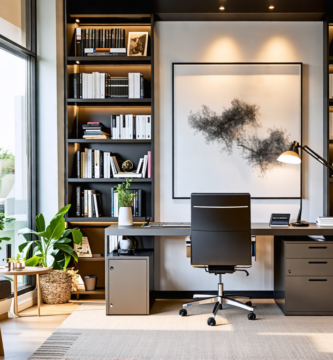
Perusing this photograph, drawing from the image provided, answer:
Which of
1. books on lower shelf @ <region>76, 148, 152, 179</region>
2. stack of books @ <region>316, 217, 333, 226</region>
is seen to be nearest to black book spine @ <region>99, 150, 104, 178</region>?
books on lower shelf @ <region>76, 148, 152, 179</region>

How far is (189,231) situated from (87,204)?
1192mm

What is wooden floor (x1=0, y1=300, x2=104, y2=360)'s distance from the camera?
305 cm

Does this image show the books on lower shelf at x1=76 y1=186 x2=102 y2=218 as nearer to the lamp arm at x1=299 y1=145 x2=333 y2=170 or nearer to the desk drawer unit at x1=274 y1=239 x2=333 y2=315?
the desk drawer unit at x1=274 y1=239 x2=333 y2=315

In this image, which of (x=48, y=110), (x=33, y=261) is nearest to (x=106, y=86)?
(x=48, y=110)

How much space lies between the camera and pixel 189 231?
12.8 ft

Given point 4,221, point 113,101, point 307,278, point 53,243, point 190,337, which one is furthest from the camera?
point 113,101

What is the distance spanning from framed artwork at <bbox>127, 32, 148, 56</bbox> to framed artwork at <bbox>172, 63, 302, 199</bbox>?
1.76 ft

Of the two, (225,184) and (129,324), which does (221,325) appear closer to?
(129,324)

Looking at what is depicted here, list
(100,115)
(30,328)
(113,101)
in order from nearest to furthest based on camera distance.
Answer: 1. (30,328)
2. (113,101)
3. (100,115)

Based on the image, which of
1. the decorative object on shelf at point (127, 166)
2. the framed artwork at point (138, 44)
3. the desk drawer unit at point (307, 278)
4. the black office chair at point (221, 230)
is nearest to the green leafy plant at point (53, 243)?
the decorative object on shelf at point (127, 166)

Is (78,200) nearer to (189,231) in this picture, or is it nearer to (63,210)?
(63,210)

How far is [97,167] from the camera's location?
14.6 ft

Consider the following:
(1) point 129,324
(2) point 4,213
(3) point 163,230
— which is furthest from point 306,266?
(2) point 4,213

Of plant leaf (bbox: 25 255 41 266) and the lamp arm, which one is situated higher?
the lamp arm
